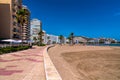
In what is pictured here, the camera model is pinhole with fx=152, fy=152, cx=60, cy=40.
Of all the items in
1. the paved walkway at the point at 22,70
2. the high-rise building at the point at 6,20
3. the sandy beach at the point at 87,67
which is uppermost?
the high-rise building at the point at 6,20

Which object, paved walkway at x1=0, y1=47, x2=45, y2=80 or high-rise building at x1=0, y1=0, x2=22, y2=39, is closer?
paved walkway at x1=0, y1=47, x2=45, y2=80

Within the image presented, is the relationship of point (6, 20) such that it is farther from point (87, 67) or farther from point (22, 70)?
point (22, 70)

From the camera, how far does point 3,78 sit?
7246mm

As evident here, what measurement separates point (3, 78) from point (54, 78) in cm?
274

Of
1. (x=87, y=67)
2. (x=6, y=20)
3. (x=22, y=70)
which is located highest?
(x=6, y=20)

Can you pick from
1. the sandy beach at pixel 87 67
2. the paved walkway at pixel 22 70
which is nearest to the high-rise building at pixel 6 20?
the sandy beach at pixel 87 67

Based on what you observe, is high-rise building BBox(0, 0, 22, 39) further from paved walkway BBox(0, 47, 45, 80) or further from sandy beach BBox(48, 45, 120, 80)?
paved walkway BBox(0, 47, 45, 80)

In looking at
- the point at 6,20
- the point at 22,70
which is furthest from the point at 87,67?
the point at 6,20

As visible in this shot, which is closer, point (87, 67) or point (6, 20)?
point (87, 67)

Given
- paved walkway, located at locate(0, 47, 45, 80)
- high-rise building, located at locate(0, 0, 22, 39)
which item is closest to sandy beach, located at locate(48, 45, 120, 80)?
paved walkway, located at locate(0, 47, 45, 80)

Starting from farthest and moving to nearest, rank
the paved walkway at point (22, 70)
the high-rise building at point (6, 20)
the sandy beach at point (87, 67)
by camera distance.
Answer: the high-rise building at point (6, 20), the sandy beach at point (87, 67), the paved walkway at point (22, 70)

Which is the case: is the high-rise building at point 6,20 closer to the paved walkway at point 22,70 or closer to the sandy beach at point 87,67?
the sandy beach at point 87,67


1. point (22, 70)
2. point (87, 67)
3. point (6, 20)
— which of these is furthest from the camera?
point (6, 20)

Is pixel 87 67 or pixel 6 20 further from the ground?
pixel 6 20
